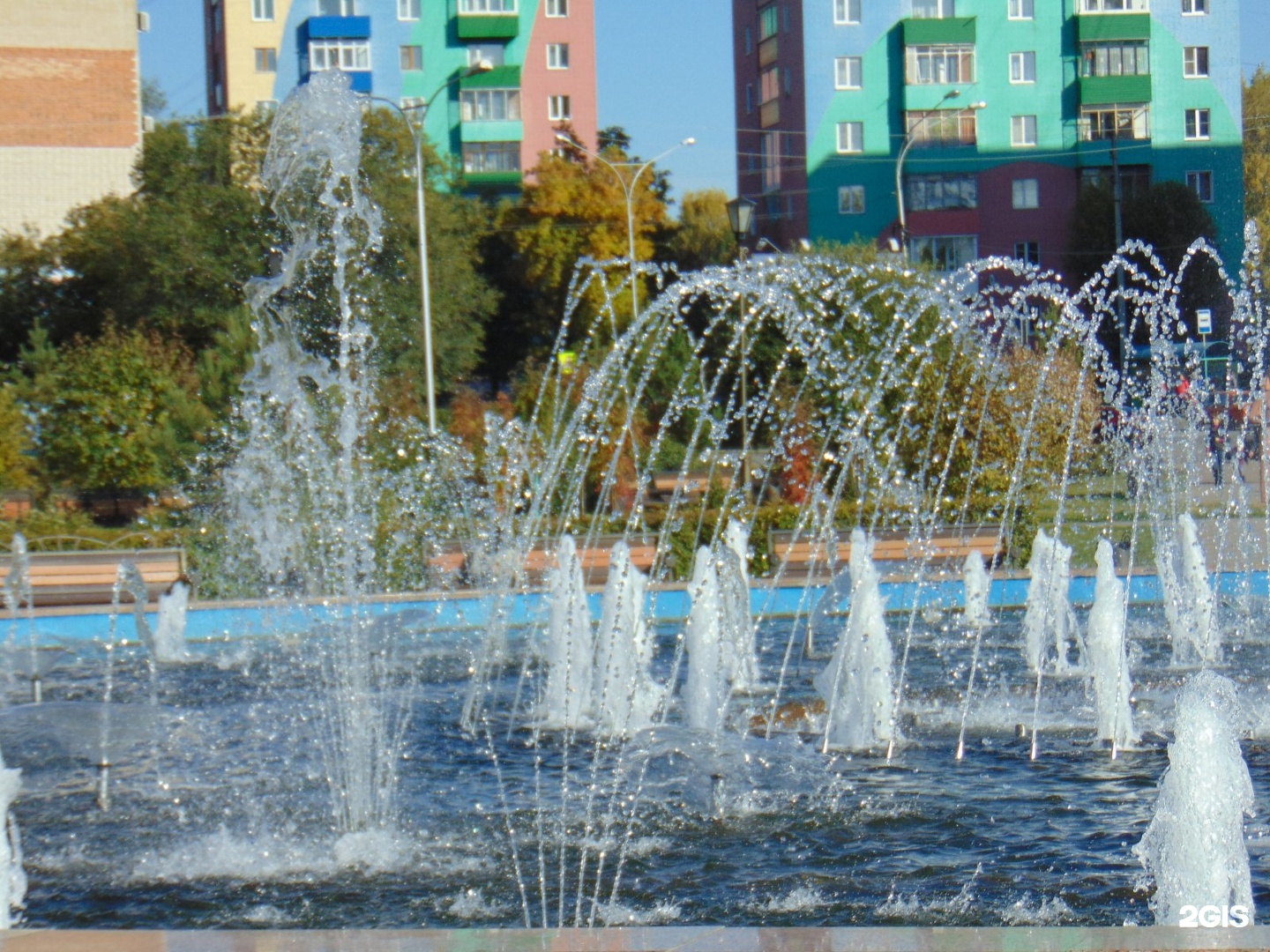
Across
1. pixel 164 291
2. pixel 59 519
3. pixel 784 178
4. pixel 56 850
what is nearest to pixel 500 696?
pixel 56 850

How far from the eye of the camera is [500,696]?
11227 millimetres

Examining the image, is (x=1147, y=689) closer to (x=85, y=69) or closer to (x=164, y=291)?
(x=164, y=291)

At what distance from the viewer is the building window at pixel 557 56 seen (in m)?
50.8

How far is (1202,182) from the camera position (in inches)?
1811

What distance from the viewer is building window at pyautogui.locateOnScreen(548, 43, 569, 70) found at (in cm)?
5078

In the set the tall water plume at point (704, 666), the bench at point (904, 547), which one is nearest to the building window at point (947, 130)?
the bench at point (904, 547)

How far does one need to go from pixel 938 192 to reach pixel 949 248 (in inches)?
63.1

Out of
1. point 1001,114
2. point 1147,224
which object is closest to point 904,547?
point 1147,224

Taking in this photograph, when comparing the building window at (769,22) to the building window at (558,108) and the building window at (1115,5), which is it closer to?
the building window at (558,108)

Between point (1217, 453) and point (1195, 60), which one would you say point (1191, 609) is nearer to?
point (1217, 453)

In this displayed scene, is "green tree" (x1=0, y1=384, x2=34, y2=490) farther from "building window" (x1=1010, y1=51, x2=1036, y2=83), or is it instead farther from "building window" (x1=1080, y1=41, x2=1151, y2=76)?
"building window" (x1=1080, y1=41, x2=1151, y2=76)

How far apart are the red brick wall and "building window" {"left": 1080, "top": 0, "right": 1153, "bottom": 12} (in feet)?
87.3

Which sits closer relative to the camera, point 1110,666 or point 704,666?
point 1110,666

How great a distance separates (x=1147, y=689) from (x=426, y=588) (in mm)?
8545
